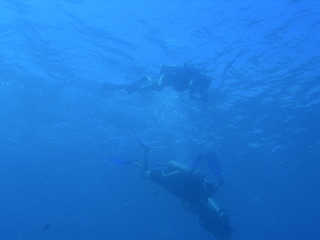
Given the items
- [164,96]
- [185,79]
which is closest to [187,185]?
[185,79]

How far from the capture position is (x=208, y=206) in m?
11.6

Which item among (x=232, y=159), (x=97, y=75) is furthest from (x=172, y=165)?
(x=232, y=159)

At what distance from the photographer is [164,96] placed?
20.3 metres

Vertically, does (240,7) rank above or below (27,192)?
above

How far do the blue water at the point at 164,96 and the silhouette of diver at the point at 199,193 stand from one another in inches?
34.8

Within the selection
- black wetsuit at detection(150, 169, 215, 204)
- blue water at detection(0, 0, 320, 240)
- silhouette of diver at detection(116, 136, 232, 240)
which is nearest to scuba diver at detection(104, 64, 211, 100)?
blue water at detection(0, 0, 320, 240)

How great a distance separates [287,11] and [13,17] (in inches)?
483

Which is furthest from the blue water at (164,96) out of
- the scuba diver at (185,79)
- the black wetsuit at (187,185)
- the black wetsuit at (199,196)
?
the scuba diver at (185,79)

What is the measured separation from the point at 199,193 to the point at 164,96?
9677mm

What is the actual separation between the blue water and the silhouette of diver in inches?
34.8

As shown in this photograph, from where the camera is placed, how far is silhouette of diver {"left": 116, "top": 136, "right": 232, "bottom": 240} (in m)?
11.3

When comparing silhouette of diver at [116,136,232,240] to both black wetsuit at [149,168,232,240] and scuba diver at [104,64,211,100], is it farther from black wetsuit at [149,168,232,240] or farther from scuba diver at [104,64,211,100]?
scuba diver at [104,64,211,100]

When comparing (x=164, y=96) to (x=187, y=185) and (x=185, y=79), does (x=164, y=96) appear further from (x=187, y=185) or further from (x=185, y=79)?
(x=187, y=185)

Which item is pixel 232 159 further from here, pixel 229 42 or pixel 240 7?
pixel 240 7
